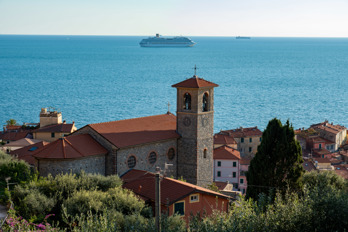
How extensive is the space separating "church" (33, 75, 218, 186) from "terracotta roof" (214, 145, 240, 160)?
1449 centimetres

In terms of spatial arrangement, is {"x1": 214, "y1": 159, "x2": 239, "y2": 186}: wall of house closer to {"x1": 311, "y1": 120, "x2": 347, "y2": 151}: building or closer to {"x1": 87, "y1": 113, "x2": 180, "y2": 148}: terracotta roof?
{"x1": 87, "y1": 113, "x2": 180, "y2": 148}: terracotta roof

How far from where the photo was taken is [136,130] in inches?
997

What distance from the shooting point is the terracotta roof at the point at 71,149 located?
2233 cm

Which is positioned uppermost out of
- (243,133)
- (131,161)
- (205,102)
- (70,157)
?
(205,102)

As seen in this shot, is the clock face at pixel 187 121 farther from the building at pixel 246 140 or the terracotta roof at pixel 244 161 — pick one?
the building at pixel 246 140

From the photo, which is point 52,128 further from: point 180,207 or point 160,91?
point 160,91

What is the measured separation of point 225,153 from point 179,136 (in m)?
16.6

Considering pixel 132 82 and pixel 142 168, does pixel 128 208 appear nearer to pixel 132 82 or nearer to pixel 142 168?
pixel 142 168

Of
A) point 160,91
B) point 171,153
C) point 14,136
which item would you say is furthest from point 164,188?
point 160,91

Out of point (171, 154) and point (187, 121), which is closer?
point (187, 121)

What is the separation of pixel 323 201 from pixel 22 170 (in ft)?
44.8

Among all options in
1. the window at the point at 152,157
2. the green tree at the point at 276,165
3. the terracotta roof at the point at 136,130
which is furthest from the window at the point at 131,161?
the green tree at the point at 276,165

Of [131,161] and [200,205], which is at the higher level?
[131,161]

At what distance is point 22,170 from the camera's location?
70.2 ft
